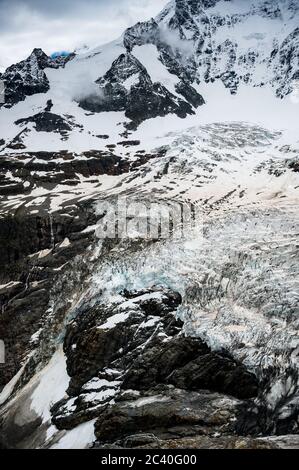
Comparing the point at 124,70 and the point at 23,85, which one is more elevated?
the point at 124,70

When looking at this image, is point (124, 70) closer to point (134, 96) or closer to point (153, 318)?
point (134, 96)

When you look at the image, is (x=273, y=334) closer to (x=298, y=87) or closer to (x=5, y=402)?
(x=5, y=402)

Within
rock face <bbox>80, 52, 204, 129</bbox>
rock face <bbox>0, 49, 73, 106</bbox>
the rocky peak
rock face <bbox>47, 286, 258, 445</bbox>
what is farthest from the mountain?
the rocky peak

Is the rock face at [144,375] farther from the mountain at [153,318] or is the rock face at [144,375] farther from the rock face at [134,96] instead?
the rock face at [134,96]

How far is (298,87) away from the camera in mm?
199000

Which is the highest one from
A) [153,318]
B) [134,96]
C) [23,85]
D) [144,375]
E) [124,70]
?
[124,70]

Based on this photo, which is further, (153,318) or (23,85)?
(23,85)

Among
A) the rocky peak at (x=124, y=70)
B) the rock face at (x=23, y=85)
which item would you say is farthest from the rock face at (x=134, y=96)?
the rock face at (x=23, y=85)

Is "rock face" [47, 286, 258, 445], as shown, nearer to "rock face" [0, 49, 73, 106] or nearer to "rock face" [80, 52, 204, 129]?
"rock face" [80, 52, 204, 129]

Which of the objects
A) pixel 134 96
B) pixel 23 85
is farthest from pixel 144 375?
pixel 23 85

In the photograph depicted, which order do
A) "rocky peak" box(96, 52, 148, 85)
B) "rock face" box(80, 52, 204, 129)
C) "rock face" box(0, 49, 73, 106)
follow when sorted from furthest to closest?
"rocky peak" box(96, 52, 148, 85) → "rock face" box(0, 49, 73, 106) → "rock face" box(80, 52, 204, 129)

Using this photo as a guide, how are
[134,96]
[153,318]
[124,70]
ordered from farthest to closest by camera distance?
[124,70], [134,96], [153,318]

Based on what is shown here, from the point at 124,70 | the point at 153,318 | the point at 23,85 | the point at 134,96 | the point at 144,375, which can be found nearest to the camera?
the point at 144,375

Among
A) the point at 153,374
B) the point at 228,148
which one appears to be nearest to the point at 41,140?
the point at 228,148
